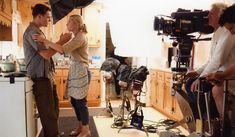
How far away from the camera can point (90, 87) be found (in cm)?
495

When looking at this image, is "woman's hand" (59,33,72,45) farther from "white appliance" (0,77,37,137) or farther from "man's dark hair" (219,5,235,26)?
"man's dark hair" (219,5,235,26)

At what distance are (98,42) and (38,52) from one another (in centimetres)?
283

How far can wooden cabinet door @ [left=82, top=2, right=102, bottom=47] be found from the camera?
5.21 m

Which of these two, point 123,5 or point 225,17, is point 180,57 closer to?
point 225,17

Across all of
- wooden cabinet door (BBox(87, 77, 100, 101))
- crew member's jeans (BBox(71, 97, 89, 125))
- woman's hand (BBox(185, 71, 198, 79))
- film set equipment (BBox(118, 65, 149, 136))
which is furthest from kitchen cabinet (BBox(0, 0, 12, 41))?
woman's hand (BBox(185, 71, 198, 79))

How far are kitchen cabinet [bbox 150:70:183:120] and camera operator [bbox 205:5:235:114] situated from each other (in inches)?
63.6

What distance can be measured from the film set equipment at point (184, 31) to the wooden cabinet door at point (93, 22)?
2620 mm

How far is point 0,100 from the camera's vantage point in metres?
2.41

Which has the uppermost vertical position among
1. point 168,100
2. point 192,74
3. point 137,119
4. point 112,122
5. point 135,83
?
point 192,74

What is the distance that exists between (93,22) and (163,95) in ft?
6.84

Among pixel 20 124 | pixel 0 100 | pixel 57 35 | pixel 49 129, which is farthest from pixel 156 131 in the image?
pixel 57 35

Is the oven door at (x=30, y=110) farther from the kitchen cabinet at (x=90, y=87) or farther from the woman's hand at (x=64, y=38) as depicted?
the kitchen cabinet at (x=90, y=87)

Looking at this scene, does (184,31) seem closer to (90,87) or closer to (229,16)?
(229,16)

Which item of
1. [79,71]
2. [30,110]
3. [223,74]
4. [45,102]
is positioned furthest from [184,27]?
[30,110]
